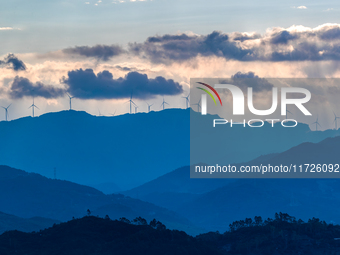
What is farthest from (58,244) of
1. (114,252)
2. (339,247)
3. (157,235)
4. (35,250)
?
(339,247)

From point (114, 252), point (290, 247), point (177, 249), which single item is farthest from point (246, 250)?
point (114, 252)

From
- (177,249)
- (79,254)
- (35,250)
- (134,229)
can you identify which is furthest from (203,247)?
(35,250)

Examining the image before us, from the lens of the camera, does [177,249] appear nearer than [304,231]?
Yes

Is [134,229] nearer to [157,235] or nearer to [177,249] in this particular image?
[157,235]

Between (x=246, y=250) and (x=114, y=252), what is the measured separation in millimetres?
36336

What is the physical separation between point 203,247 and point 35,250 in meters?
38.6

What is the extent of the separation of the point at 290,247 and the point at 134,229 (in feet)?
127

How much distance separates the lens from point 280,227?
155 metres

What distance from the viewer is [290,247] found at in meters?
140

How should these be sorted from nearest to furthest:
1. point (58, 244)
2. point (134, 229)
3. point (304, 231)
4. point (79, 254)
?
point (79, 254), point (58, 244), point (134, 229), point (304, 231)

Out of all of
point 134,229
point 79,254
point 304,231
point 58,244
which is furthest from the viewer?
point 304,231

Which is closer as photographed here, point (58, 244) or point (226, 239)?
point (58, 244)

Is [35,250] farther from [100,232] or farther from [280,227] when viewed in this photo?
[280,227]

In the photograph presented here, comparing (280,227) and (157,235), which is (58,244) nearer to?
(157,235)
